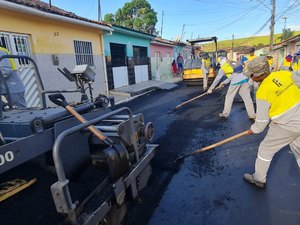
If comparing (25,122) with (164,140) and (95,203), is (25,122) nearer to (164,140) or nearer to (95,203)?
(95,203)

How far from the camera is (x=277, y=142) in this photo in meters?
2.83

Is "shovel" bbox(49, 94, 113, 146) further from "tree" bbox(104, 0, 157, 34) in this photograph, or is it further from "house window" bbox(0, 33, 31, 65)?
"tree" bbox(104, 0, 157, 34)

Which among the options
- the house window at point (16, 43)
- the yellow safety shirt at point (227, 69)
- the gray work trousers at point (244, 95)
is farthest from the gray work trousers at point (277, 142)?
the house window at point (16, 43)

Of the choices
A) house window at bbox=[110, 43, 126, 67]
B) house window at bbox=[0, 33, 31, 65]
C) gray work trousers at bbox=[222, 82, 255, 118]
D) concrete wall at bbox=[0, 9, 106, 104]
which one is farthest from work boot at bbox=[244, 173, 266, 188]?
house window at bbox=[110, 43, 126, 67]

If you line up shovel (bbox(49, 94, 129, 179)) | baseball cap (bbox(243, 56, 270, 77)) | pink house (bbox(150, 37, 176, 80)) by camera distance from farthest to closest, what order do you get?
pink house (bbox(150, 37, 176, 80))
baseball cap (bbox(243, 56, 270, 77))
shovel (bbox(49, 94, 129, 179))

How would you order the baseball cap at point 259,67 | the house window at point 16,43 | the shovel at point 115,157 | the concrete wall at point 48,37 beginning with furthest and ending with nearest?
the concrete wall at point 48,37, the house window at point 16,43, the baseball cap at point 259,67, the shovel at point 115,157

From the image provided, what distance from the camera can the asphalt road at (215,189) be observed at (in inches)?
100

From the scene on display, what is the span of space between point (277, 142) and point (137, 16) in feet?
109

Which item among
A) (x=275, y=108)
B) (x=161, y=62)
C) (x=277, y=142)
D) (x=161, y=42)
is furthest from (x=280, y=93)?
(x=161, y=62)

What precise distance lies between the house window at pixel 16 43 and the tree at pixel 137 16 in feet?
80.5

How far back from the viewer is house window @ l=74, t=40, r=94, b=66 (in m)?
10.2

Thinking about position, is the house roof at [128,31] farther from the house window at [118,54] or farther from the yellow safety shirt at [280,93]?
the yellow safety shirt at [280,93]

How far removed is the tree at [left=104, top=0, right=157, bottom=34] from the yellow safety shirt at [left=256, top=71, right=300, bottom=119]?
29.7 meters

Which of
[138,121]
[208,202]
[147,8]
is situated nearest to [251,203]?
[208,202]
